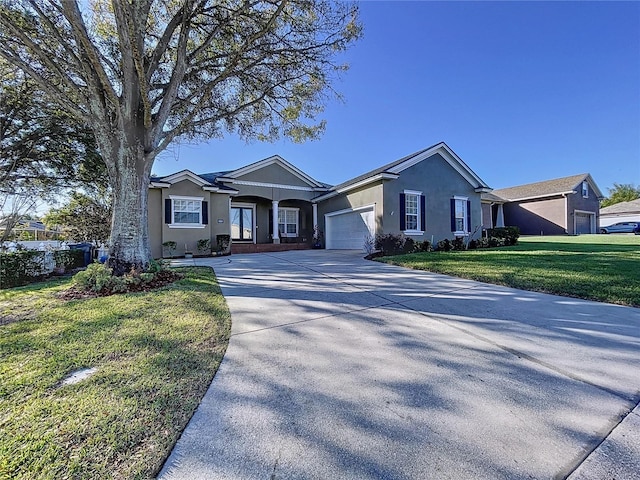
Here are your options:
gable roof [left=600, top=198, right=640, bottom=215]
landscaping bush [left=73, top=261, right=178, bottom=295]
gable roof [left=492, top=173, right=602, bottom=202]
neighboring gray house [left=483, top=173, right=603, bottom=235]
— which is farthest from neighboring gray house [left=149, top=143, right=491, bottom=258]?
gable roof [left=600, top=198, right=640, bottom=215]

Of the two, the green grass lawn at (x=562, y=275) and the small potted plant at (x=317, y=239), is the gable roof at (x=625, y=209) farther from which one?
the small potted plant at (x=317, y=239)

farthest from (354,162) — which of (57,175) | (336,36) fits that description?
(57,175)

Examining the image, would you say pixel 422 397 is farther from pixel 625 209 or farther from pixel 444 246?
pixel 625 209

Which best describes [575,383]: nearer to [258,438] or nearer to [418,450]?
[418,450]

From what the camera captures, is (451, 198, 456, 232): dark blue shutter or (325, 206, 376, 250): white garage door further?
(451, 198, 456, 232): dark blue shutter

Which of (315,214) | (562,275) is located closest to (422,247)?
(562,275)

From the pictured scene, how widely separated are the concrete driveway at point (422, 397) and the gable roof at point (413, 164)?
381 inches

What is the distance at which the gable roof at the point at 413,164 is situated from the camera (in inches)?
520

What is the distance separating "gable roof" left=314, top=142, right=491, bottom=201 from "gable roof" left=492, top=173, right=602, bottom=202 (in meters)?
13.4

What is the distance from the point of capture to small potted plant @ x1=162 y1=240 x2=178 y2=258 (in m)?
13.5

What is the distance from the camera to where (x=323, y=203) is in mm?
18234

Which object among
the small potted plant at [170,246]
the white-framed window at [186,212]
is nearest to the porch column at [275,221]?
the white-framed window at [186,212]

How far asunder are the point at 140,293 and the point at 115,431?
4486 mm

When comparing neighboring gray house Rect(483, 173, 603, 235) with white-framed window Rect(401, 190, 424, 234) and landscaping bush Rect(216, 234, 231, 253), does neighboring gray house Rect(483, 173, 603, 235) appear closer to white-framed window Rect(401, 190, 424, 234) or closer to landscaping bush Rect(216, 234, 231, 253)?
white-framed window Rect(401, 190, 424, 234)
